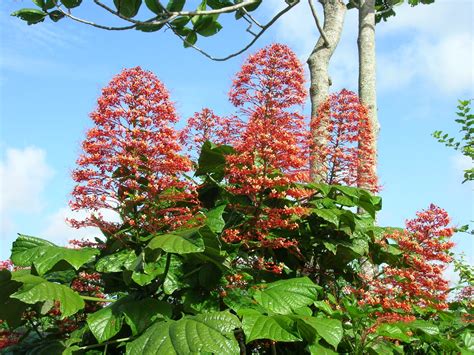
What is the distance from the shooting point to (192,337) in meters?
2.36

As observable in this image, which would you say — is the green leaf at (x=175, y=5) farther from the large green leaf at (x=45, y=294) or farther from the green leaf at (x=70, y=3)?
the large green leaf at (x=45, y=294)

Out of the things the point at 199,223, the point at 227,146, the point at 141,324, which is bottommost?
the point at 141,324

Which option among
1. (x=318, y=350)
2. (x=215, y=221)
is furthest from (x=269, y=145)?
(x=318, y=350)

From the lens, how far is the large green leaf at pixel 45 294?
2443mm

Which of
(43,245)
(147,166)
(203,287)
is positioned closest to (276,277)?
(203,287)

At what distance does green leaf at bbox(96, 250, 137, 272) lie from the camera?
9.07 feet

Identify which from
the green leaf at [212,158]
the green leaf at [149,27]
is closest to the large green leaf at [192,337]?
the green leaf at [212,158]

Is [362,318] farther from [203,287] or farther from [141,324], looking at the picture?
[141,324]

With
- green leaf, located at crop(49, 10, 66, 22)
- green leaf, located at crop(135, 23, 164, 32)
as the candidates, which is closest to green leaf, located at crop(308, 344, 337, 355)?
green leaf, located at crop(135, 23, 164, 32)

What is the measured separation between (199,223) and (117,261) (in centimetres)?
46

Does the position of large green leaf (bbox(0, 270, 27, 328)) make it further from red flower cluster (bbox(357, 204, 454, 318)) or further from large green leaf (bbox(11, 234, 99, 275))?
red flower cluster (bbox(357, 204, 454, 318))

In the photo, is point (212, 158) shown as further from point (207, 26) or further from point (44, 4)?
point (44, 4)

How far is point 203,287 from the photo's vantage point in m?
2.92

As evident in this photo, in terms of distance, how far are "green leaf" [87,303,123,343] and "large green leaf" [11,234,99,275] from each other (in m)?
0.30
